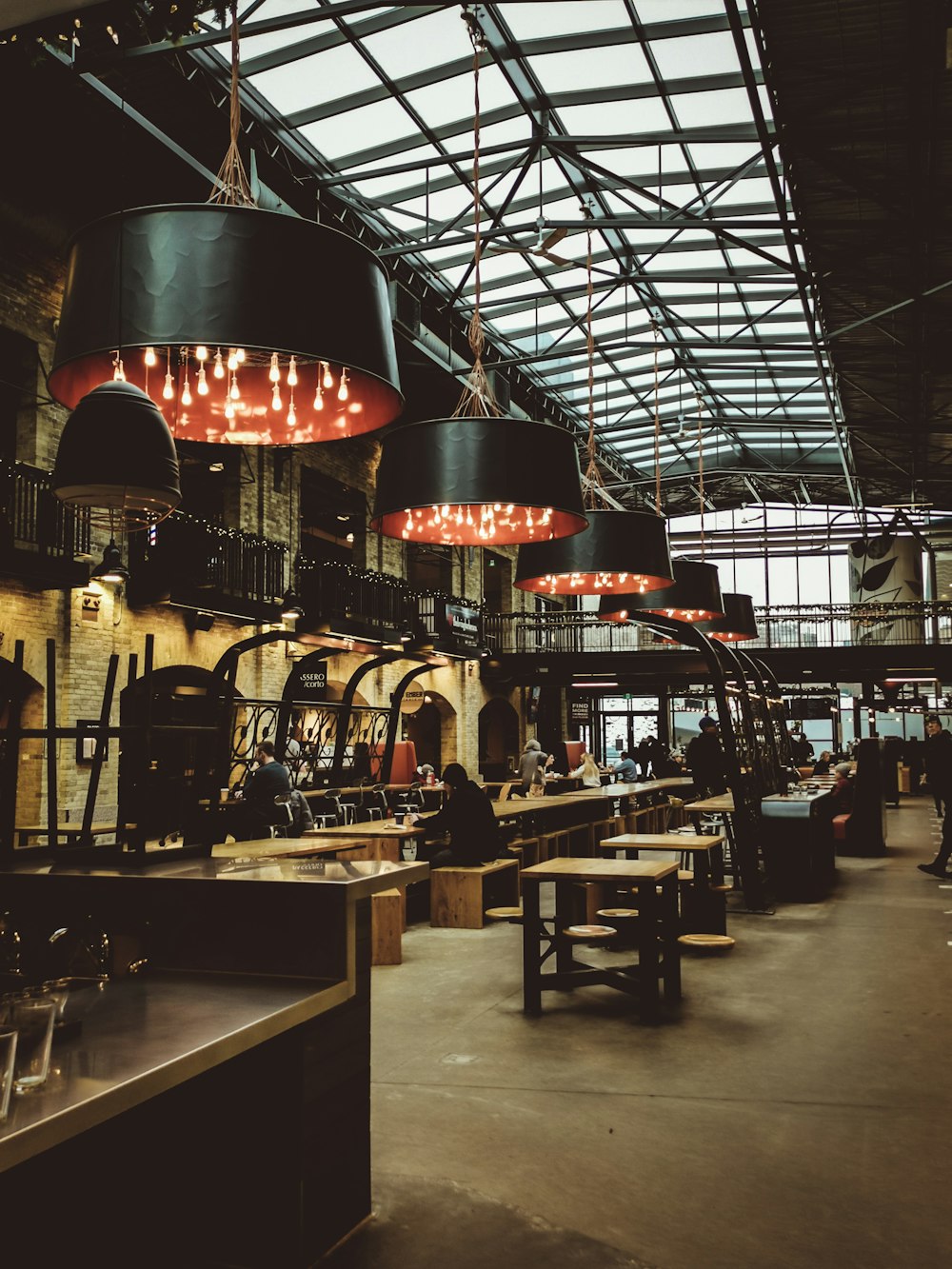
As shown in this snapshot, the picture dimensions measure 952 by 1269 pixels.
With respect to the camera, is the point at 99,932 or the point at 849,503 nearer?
the point at 99,932

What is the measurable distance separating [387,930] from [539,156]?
892 centimetres

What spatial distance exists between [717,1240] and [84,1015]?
80.2 inches

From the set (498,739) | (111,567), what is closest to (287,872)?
(111,567)

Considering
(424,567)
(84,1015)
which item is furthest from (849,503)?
(84,1015)

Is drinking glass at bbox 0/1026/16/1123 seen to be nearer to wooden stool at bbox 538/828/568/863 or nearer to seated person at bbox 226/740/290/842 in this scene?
seated person at bbox 226/740/290/842

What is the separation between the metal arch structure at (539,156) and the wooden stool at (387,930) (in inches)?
187

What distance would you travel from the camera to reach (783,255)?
14898mm

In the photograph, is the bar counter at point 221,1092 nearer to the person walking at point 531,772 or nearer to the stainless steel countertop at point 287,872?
the stainless steel countertop at point 287,872

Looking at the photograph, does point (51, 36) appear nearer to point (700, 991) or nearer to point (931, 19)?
point (700, 991)

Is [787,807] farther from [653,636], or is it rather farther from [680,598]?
[653,636]

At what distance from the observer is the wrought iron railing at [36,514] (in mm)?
11273

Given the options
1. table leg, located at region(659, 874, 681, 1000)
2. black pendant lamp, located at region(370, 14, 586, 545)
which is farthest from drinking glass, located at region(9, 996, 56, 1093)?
table leg, located at region(659, 874, 681, 1000)

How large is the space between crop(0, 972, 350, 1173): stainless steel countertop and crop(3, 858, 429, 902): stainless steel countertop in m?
0.25

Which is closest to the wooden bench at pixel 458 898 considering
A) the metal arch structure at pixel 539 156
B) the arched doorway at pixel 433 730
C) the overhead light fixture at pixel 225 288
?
the metal arch structure at pixel 539 156
